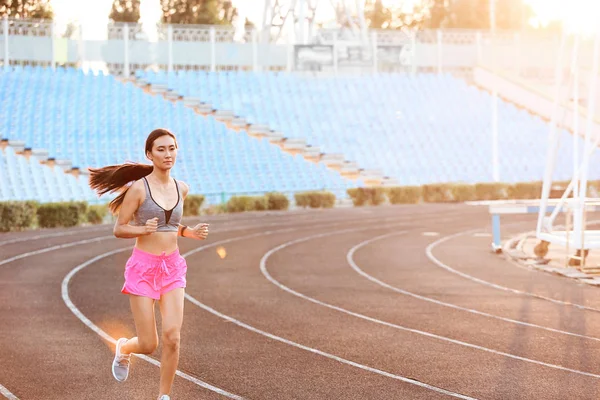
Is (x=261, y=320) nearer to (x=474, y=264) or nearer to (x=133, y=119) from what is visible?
(x=474, y=264)

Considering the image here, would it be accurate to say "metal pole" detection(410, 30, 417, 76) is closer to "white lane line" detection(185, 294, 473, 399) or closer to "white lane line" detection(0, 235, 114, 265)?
"white lane line" detection(0, 235, 114, 265)

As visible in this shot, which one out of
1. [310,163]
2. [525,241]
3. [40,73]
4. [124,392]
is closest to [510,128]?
[310,163]

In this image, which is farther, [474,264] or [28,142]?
[28,142]

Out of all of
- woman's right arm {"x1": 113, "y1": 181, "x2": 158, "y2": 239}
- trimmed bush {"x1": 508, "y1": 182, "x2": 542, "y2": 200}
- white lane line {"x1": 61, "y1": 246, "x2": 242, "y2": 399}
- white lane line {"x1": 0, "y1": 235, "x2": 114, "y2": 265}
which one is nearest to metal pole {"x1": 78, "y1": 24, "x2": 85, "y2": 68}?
trimmed bush {"x1": 508, "y1": 182, "x2": 542, "y2": 200}

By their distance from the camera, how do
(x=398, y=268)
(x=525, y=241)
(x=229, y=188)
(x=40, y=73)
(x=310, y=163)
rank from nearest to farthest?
(x=398, y=268)
(x=525, y=241)
(x=229, y=188)
(x=310, y=163)
(x=40, y=73)

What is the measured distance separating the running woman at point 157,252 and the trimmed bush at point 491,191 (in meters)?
38.0

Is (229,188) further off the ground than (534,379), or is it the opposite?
(534,379)

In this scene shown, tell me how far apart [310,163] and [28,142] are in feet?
40.7

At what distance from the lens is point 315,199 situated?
40.3m

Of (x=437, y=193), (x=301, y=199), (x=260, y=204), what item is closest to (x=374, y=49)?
(x=437, y=193)

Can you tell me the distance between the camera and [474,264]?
65.2 feet

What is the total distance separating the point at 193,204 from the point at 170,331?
1137 inches

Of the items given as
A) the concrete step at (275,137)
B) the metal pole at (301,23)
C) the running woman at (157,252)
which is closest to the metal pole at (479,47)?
the metal pole at (301,23)

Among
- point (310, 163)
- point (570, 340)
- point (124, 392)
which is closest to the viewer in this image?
point (124, 392)
